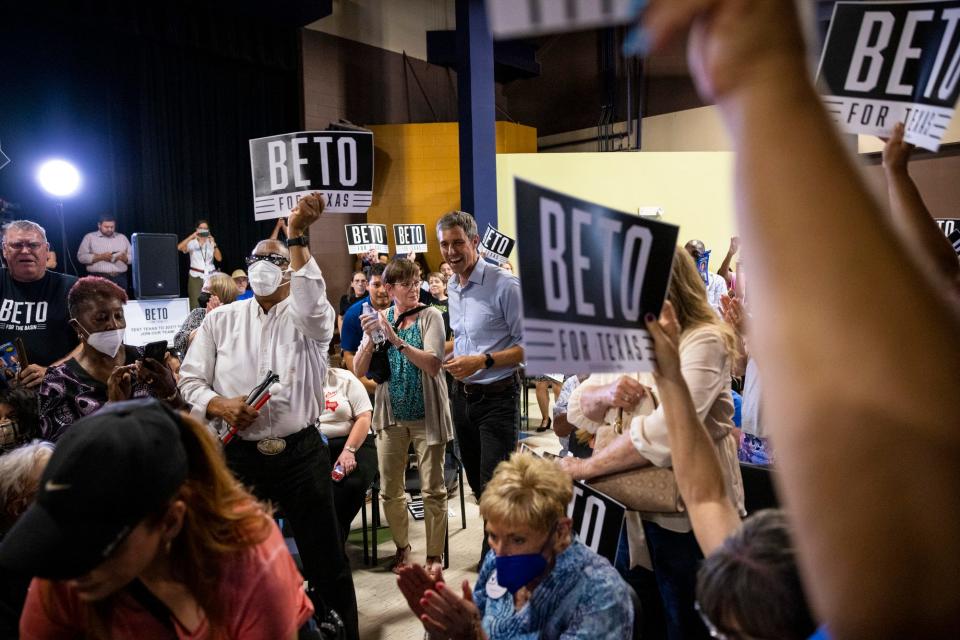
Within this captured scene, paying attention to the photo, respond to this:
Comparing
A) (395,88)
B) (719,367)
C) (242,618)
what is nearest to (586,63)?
(395,88)

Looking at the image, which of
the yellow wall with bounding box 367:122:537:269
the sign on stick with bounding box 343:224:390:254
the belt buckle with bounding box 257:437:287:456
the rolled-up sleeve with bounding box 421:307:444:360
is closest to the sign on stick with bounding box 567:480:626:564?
the belt buckle with bounding box 257:437:287:456

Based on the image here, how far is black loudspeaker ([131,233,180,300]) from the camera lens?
8.04 meters

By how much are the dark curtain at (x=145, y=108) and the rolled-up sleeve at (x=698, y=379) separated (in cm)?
897

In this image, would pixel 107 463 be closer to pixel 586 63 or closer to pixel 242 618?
pixel 242 618

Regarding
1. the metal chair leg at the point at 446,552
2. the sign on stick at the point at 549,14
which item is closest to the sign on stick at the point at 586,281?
the sign on stick at the point at 549,14

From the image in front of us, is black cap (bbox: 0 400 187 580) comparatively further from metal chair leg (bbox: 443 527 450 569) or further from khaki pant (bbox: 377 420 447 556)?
metal chair leg (bbox: 443 527 450 569)

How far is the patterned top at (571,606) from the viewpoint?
1.65m

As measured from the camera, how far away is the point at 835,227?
0.96 ft

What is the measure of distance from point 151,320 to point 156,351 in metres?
4.34

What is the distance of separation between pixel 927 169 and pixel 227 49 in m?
11.5

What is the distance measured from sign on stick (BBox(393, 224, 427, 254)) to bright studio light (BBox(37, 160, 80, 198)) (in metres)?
4.71

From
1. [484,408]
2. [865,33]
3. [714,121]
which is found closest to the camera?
[865,33]

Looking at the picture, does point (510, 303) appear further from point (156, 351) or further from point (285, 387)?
point (156, 351)

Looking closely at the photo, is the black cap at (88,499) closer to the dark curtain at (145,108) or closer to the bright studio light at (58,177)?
the dark curtain at (145,108)
